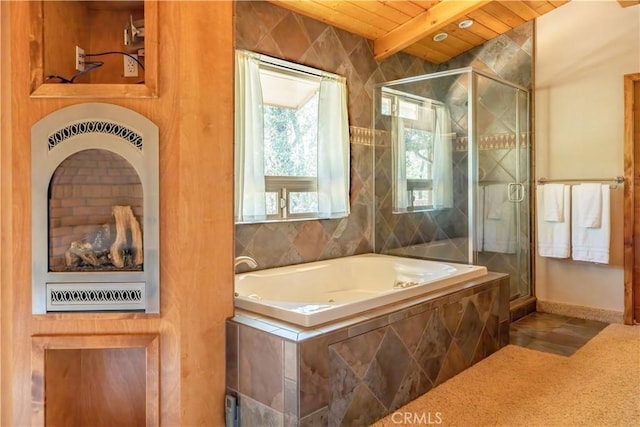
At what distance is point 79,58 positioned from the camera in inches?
70.2

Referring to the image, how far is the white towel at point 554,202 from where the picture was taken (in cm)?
350

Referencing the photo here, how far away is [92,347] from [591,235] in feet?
11.4

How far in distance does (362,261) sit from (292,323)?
5.26 ft

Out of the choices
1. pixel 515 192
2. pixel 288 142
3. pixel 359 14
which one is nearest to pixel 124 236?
pixel 288 142

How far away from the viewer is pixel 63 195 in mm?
1660

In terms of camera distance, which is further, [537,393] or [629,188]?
[629,188]

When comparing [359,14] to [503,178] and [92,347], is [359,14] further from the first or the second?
[92,347]

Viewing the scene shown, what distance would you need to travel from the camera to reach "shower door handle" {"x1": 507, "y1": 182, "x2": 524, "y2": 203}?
3626 millimetres

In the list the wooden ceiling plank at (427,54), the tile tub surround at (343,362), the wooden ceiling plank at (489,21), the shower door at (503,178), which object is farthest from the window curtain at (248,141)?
the wooden ceiling plank at (489,21)

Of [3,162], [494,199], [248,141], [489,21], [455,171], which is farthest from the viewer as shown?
[489,21]

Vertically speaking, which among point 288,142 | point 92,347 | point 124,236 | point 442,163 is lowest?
point 92,347

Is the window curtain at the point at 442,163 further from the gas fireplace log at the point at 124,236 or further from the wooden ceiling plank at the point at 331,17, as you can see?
the gas fireplace log at the point at 124,236

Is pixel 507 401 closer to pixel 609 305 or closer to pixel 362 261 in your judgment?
pixel 362 261

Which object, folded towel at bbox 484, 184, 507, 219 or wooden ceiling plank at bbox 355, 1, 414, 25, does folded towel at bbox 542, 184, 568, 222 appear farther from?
wooden ceiling plank at bbox 355, 1, 414, 25
